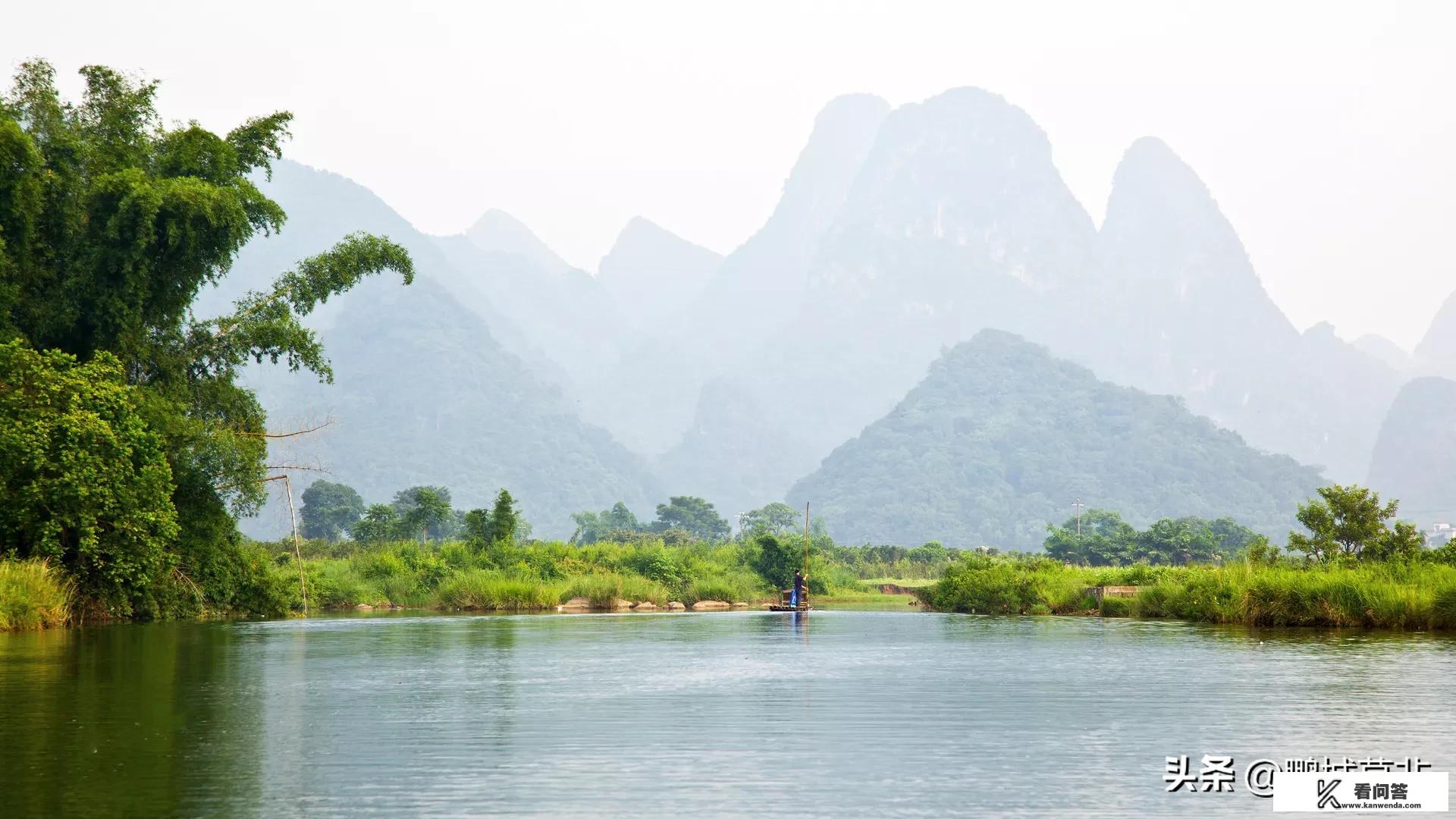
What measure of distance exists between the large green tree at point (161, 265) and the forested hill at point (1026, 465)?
134223 mm

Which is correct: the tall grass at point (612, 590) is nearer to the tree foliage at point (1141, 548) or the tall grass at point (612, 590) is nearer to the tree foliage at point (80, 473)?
the tree foliage at point (80, 473)

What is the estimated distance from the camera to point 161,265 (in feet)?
98.5

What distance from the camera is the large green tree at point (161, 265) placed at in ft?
94.2

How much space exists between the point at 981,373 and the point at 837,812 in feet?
616

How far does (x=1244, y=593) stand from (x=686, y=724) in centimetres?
1967

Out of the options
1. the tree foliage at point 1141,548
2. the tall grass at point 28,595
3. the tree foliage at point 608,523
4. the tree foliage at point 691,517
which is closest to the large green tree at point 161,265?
the tall grass at point 28,595

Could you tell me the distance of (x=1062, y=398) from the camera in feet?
622

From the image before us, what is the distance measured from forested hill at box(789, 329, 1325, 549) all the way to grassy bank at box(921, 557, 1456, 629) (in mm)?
124278

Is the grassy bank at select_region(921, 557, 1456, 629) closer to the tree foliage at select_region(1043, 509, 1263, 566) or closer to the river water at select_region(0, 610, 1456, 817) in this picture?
the river water at select_region(0, 610, 1456, 817)

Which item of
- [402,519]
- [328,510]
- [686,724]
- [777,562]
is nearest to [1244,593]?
[686,724]

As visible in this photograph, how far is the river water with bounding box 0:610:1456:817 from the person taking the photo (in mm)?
8695

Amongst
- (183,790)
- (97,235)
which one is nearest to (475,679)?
(183,790)

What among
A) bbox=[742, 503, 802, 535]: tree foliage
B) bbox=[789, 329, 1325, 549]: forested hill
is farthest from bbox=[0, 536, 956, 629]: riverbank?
bbox=[789, 329, 1325, 549]: forested hill

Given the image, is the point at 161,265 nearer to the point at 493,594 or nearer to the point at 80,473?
the point at 80,473
